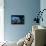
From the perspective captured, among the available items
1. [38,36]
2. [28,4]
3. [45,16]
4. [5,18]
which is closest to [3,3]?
[5,18]

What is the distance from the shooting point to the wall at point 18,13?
5.42m

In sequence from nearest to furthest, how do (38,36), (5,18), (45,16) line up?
(38,36)
(45,16)
(5,18)

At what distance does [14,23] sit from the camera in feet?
17.9

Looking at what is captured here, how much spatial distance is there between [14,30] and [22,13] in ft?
2.60

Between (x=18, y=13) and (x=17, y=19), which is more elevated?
(x=18, y=13)

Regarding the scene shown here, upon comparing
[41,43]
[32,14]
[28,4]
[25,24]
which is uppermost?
[28,4]

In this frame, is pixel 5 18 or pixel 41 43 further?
pixel 5 18

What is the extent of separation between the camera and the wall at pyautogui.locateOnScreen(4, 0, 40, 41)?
5.42 m

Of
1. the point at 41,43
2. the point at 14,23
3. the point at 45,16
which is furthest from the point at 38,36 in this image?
the point at 14,23

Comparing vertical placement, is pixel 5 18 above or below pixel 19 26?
above

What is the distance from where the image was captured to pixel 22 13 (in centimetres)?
552

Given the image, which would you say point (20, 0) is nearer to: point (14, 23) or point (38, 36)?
point (14, 23)

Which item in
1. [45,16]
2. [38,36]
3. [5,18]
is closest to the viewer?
[38,36]

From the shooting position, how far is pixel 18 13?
18.0ft
